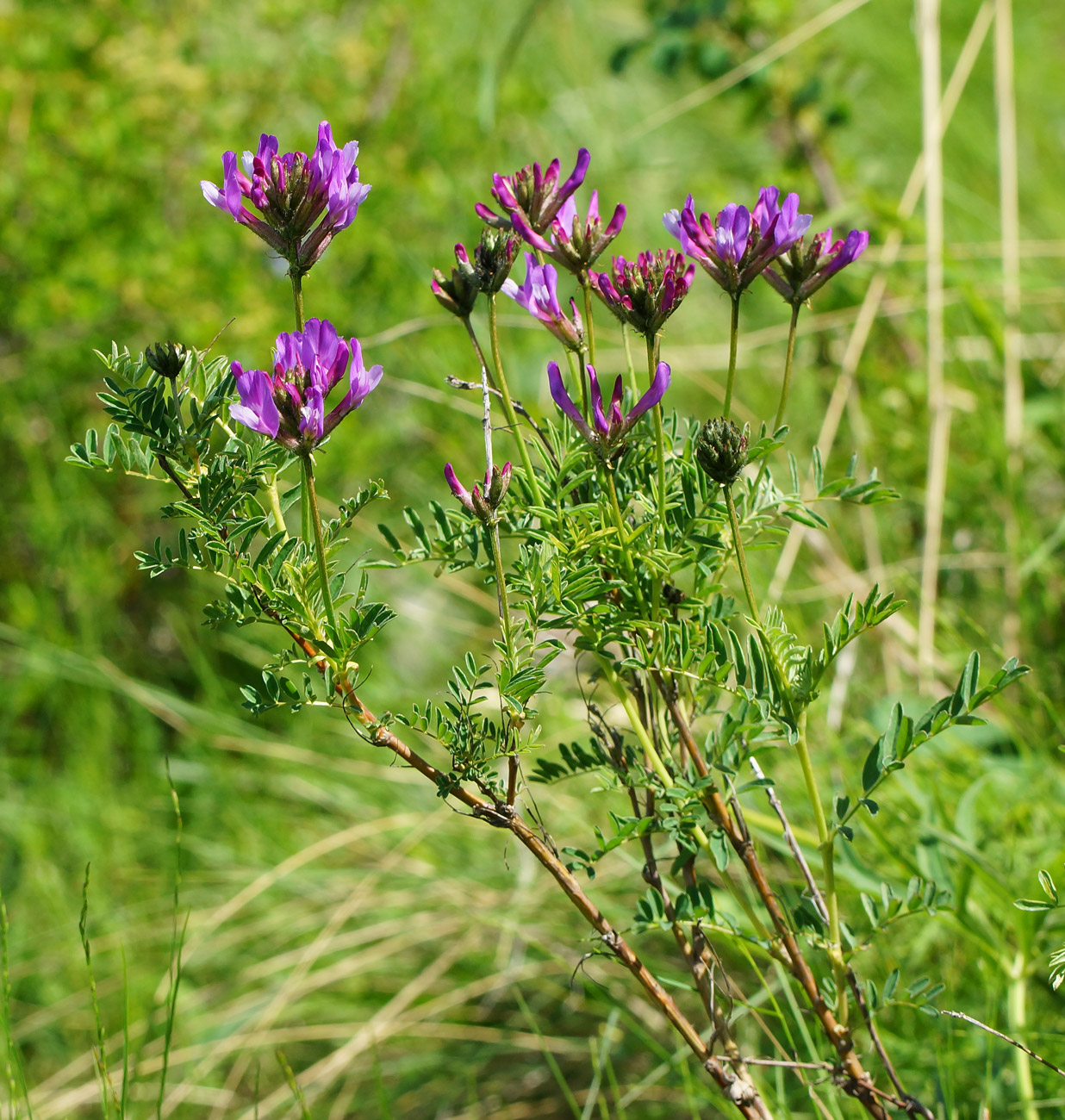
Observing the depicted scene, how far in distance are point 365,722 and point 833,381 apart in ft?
6.21

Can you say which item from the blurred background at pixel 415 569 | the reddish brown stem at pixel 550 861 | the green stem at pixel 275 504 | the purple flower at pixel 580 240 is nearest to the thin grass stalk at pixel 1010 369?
the blurred background at pixel 415 569

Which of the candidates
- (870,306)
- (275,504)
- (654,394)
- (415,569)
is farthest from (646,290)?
(415,569)

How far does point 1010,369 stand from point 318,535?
1467 millimetres

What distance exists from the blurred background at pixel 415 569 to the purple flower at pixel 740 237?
56 centimetres

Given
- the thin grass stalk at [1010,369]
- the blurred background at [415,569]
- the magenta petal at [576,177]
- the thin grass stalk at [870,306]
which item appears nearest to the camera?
the magenta petal at [576,177]

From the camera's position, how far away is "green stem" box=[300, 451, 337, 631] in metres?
0.63

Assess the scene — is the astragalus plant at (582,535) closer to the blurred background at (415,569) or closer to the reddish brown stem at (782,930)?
the reddish brown stem at (782,930)

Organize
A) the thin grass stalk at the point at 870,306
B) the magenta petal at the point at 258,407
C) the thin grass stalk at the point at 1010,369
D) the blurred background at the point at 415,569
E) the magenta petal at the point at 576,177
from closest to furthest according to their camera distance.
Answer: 1. the magenta petal at the point at 258,407
2. the magenta petal at the point at 576,177
3. the blurred background at the point at 415,569
4. the thin grass stalk at the point at 1010,369
5. the thin grass stalk at the point at 870,306

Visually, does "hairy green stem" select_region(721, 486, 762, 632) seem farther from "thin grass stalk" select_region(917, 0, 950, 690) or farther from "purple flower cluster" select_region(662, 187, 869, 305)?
"thin grass stalk" select_region(917, 0, 950, 690)

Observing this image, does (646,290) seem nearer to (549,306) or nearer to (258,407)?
(549,306)

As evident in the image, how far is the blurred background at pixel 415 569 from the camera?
1448mm

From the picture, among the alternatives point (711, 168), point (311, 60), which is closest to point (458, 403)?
point (311, 60)

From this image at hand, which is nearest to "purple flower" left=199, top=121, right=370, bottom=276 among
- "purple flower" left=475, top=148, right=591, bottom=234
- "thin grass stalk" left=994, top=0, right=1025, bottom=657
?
"purple flower" left=475, top=148, right=591, bottom=234

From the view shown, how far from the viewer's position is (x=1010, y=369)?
1.76m
